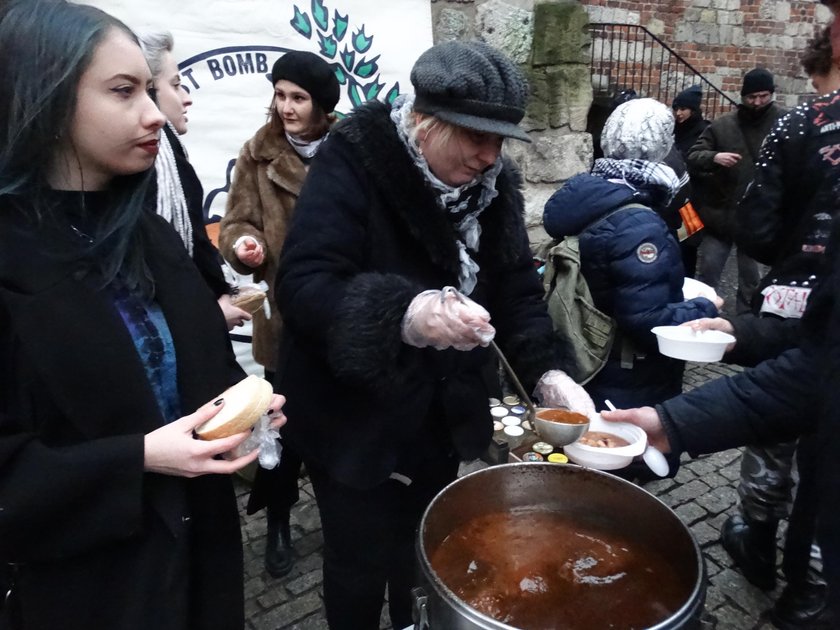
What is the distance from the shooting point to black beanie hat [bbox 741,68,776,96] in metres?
5.25

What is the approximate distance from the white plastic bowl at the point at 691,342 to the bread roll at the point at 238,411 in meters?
1.51

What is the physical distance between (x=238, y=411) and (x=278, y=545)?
186cm

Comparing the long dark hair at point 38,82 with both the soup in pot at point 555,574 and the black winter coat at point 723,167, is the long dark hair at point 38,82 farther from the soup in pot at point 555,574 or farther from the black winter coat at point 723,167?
the black winter coat at point 723,167

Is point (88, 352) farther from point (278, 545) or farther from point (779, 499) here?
point (779, 499)

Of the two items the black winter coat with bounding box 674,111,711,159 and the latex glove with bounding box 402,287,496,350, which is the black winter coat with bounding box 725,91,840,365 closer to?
the latex glove with bounding box 402,287,496,350

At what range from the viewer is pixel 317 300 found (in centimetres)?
156

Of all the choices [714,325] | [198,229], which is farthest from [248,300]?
[714,325]

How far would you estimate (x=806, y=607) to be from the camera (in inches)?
98.4

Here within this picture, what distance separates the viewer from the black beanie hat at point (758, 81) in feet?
17.2

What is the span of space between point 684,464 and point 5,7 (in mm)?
3780

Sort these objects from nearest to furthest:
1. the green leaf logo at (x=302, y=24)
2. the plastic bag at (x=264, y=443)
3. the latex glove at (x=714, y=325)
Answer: the plastic bag at (x=264, y=443)
the latex glove at (x=714, y=325)
the green leaf logo at (x=302, y=24)

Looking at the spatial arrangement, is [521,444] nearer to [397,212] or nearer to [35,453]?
[397,212]

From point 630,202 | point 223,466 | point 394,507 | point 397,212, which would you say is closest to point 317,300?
point 397,212

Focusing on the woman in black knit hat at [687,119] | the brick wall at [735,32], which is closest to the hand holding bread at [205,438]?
the woman in black knit hat at [687,119]
